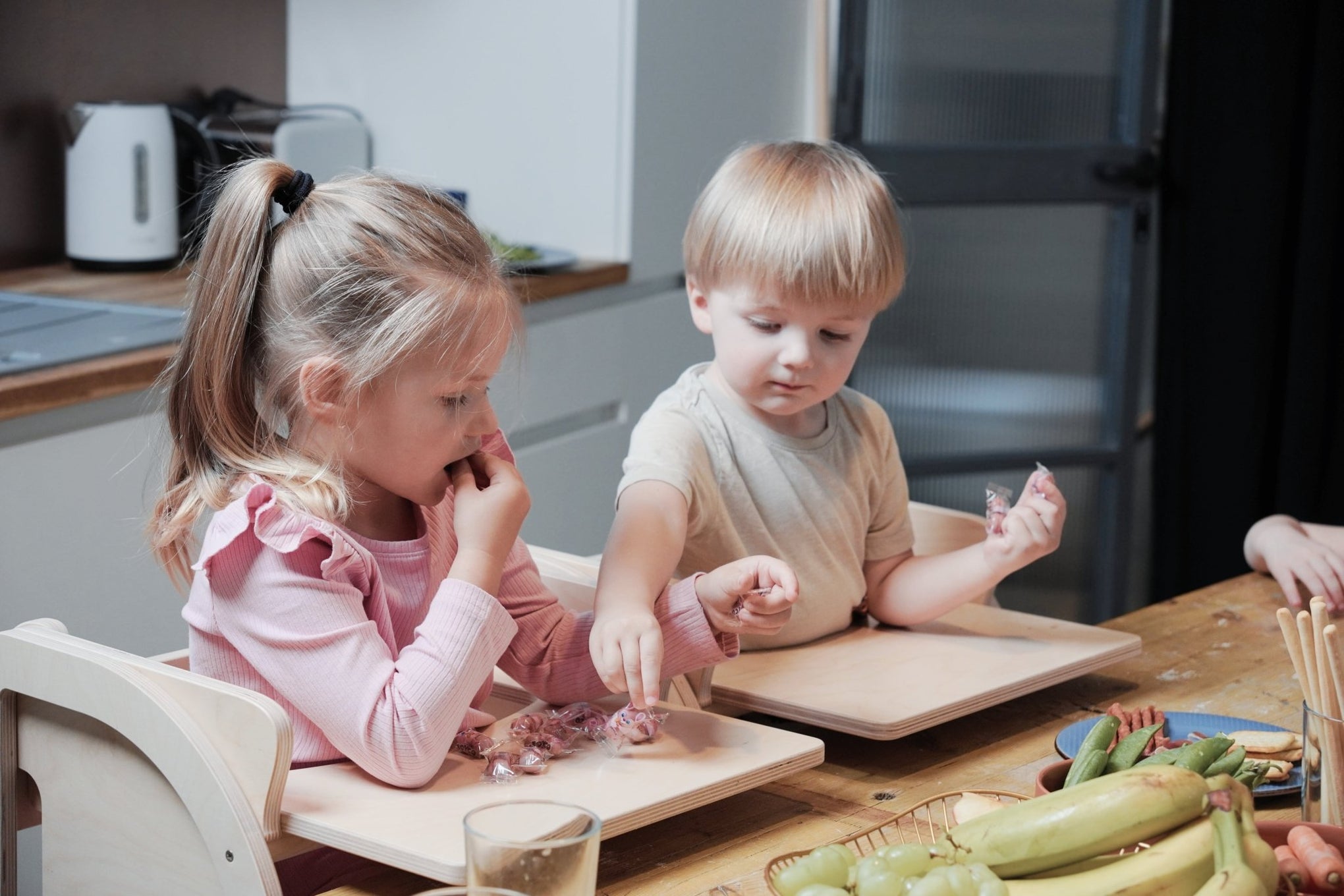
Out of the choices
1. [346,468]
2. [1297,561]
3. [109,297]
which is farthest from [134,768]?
[109,297]

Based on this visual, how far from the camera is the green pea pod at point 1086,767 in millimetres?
859

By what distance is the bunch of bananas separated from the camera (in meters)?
0.68

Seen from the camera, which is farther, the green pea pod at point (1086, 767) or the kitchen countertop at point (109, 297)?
the kitchen countertop at point (109, 297)

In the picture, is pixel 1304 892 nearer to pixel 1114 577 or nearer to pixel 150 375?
pixel 150 375

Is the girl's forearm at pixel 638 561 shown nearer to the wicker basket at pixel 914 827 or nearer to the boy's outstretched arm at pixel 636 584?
the boy's outstretched arm at pixel 636 584

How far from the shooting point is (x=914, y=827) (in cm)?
92

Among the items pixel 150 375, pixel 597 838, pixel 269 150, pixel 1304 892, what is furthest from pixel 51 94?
pixel 1304 892

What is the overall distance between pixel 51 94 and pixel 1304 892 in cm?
215

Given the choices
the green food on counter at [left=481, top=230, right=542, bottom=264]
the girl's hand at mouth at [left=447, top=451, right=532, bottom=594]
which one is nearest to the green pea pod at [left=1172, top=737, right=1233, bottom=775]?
the girl's hand at mouth at [left=447, top=451, right=532, bottom=594]

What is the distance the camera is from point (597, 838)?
672 millimetres

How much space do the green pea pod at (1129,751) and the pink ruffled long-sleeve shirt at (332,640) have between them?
392mm

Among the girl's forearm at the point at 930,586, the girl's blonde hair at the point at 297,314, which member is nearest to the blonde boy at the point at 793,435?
the girl's forearm at the point at 930,586

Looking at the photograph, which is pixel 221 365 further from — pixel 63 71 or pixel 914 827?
pixel 63 71

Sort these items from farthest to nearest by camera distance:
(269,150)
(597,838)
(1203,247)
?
1. (1203,247)
2. (269,150)
3. (597,838)
